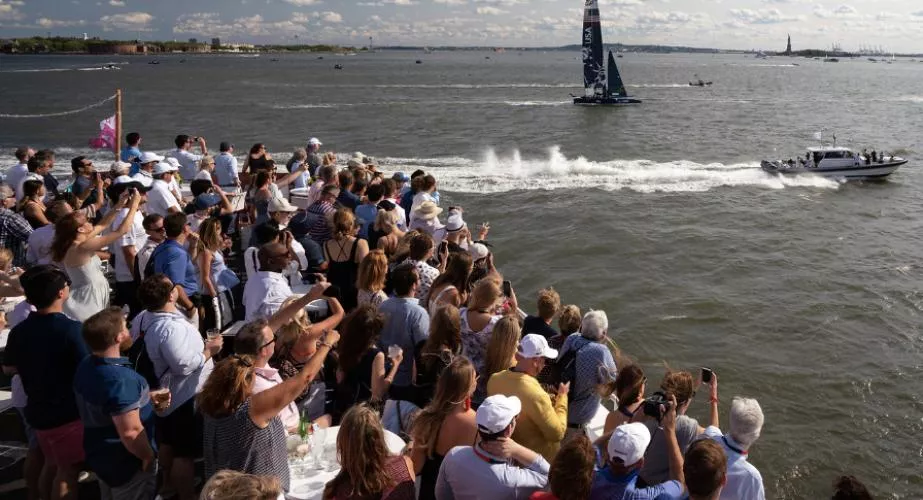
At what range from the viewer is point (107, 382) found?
379 cm

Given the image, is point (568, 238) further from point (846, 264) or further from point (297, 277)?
point (297, 277)

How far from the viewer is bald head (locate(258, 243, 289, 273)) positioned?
577cm

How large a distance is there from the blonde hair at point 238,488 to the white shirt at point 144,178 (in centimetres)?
686

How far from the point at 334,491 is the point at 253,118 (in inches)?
2001

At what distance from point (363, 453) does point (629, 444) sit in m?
1.41

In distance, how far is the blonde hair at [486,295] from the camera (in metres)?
5.45

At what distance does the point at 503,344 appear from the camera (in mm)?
4770

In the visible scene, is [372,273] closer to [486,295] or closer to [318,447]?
[486,295]

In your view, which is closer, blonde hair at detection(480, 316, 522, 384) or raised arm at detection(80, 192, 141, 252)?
blonde hair at detection(480, 316, 522, 384)

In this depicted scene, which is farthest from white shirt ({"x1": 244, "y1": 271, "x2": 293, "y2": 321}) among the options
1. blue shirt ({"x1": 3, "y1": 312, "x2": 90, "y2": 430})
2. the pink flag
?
the pink flag

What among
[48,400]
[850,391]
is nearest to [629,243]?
[850,391]

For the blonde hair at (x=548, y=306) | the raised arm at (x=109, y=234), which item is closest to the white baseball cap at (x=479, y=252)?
the blonde hair at (x=548, y=306)

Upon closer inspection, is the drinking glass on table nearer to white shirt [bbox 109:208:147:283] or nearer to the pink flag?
white shirt [bbox 109:208:147:283]

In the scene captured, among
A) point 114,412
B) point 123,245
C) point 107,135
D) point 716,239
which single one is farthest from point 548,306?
point 716,239
